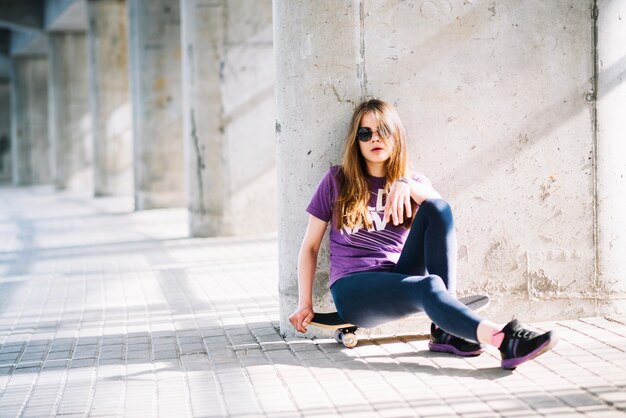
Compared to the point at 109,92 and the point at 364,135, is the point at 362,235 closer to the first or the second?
the point at 364,135

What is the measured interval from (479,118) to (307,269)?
4.53ft

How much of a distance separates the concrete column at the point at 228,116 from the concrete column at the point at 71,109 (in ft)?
53.4

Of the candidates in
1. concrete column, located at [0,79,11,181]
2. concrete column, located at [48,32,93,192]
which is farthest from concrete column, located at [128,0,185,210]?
concrete column, located at [0,79,11,181]

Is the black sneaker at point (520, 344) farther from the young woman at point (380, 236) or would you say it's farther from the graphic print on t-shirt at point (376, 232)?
the graphic print on t-shirt at point (376, 232)

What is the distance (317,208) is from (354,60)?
0.92 metres

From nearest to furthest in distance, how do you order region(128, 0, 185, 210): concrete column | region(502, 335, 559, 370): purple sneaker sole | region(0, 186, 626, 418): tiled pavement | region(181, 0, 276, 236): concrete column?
region(0, 186, 626, 418): tiled pavement
region(502, 335, 559, 370): purple sneaker sole
region(181, 0, 276, 236): concrete column
region(128, 0, 185, 210): concrete column

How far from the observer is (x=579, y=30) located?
18.7 ft

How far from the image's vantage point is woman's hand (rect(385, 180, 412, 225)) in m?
4.96

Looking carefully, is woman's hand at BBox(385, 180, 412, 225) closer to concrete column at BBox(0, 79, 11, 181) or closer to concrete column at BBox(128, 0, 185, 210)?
concrete column at BBox(128, 0, 185, 210)

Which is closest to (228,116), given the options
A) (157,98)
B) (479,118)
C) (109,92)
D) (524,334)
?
(157,98)

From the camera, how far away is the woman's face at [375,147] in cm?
514


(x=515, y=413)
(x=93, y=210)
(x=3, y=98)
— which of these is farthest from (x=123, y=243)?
(x=3, y=98)

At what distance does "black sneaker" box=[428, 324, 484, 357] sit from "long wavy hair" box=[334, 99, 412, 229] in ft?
2.04

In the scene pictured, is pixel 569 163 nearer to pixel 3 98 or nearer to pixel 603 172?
pixel 603 172
